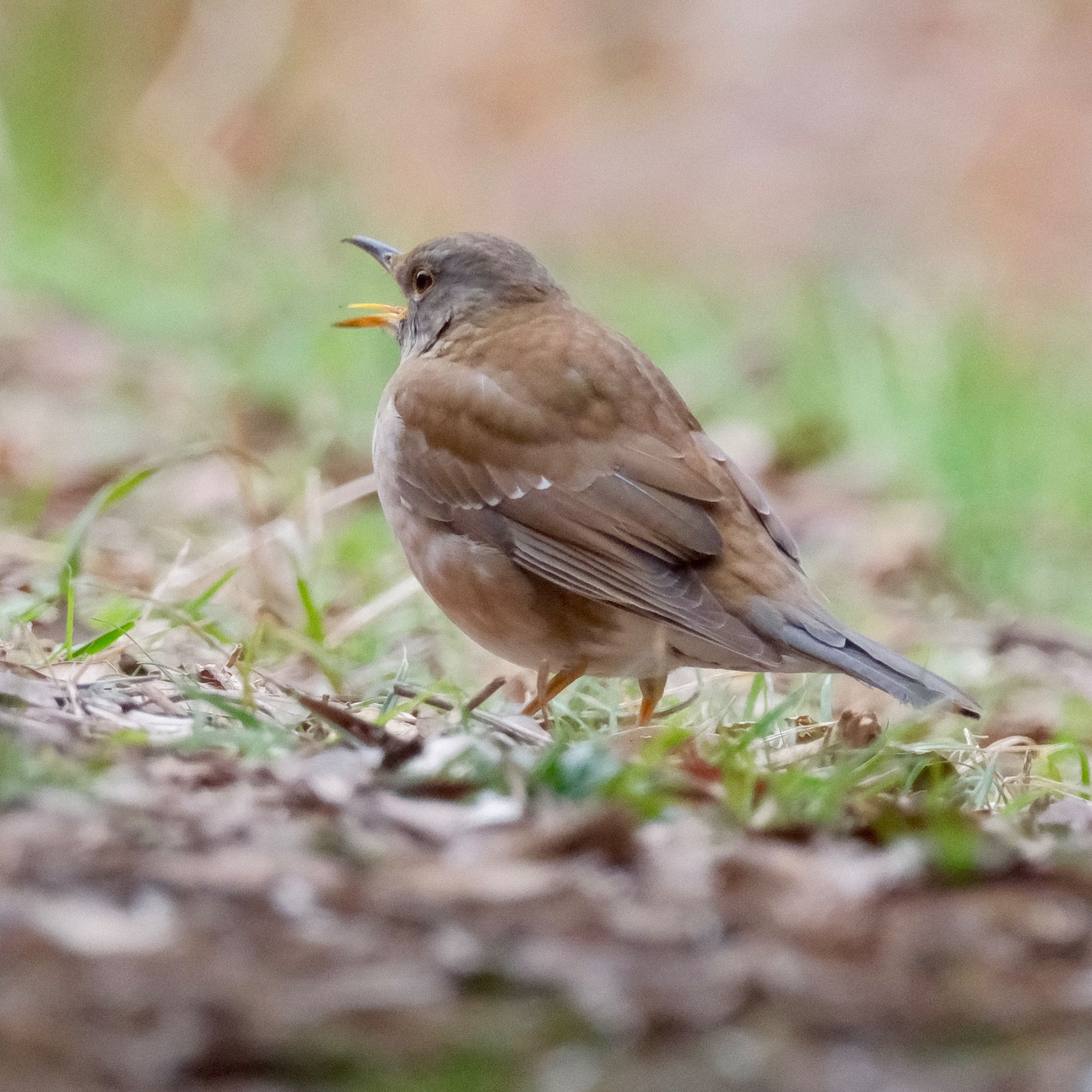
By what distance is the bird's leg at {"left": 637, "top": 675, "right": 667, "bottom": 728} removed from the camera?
14.5 ft

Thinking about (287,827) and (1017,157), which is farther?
(1017,157)

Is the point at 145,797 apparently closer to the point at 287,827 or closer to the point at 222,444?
the point at 287,827

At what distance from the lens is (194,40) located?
49.8ft

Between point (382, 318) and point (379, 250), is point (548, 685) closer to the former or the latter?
point (382, 318)

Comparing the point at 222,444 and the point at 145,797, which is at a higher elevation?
the point at 222,444

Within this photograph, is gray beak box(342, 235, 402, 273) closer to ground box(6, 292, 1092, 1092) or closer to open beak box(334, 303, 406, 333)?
open beak box(334, 303, 406, 333)

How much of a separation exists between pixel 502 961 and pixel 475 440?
2.32 m

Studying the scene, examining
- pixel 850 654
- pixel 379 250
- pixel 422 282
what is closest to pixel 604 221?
pixel 379 250

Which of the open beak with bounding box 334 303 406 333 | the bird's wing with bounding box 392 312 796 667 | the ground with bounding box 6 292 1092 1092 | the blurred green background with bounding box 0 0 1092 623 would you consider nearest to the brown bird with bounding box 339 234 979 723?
the bird's wing with bounding box 392 312 796 667

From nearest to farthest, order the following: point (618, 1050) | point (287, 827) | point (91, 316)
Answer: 1. point (618, 1050)
2. point (287, 827)
3. point (91, 316)

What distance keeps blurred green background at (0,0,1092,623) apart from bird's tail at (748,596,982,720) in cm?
194

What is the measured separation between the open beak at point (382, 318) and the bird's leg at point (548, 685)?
1294mm

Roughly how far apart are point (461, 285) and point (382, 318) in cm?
29

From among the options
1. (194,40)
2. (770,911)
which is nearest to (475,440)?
(770,911)
